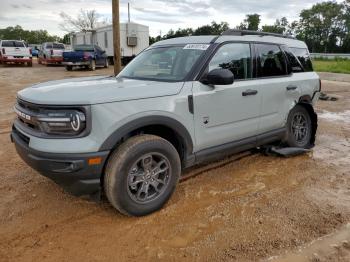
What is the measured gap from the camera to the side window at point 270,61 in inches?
176

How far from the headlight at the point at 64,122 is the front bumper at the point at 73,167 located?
0.69ft

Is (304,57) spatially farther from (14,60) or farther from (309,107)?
(14,60)

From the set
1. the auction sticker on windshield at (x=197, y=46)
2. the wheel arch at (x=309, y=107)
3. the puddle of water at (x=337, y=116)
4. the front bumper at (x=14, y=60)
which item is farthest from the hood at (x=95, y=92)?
the front bumper at (x=14, y=60)

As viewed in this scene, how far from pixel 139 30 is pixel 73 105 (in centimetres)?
2261

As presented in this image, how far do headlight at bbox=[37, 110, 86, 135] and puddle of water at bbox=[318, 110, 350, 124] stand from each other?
6818mm

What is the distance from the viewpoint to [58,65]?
2658cm

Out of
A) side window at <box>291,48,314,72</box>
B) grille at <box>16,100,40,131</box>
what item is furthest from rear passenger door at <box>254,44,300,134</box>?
grille at <box>16,100,40,131</box>

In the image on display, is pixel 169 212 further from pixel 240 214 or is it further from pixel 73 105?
pixel 73 105

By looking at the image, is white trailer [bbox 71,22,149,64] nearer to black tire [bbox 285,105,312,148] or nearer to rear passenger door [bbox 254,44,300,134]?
black tire [bbox 285,105,312,148]

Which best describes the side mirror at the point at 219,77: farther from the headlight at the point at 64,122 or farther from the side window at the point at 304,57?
the side window at the point at 304,57

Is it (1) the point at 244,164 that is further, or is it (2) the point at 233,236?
(1) the point at 244,164

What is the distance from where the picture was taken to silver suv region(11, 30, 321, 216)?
2924 millimetres

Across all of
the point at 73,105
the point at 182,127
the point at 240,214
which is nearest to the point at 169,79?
the point at 182,127

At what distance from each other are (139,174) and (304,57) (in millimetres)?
3579
